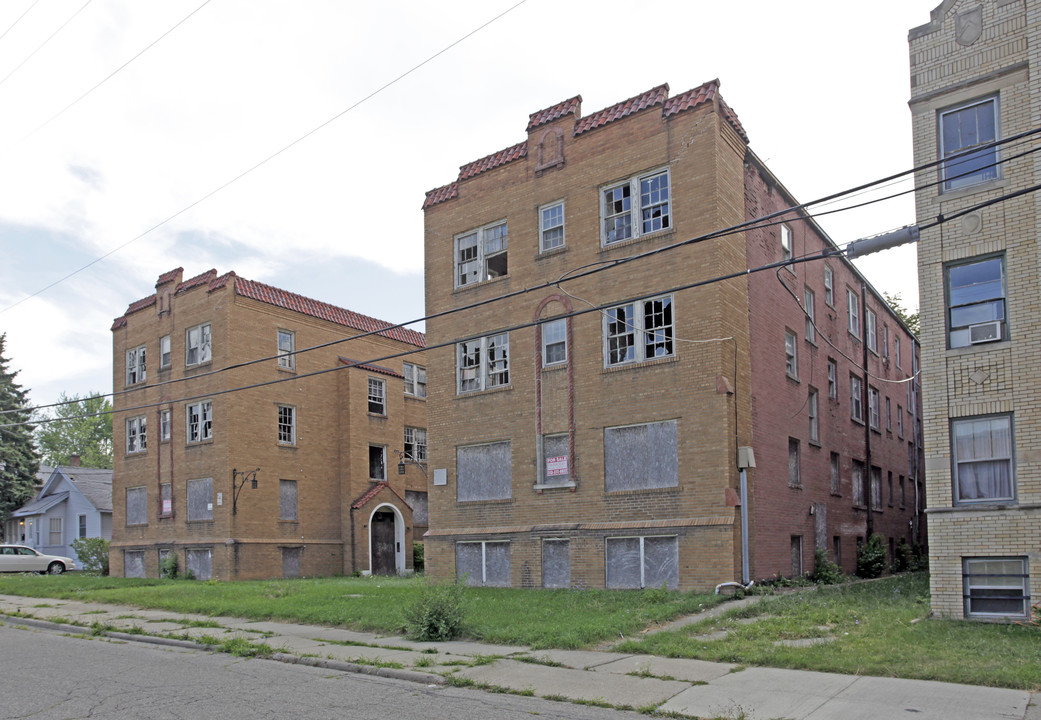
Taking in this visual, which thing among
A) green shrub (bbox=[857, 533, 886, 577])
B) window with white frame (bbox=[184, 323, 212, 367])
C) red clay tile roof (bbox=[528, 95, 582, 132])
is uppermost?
red clay tile roof (bbox=[528, 95, 582, 132])

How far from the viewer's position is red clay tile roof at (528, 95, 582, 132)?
23172mm

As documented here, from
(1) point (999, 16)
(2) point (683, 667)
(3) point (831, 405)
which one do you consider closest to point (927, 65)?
(1) point (999, 16)

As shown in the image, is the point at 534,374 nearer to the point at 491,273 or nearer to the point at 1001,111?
the point at 491,273

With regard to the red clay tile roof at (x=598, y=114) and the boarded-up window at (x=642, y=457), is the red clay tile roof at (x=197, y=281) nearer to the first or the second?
the red clay tile roof at (x=598, y=114)

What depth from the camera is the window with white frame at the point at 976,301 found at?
1507 cm

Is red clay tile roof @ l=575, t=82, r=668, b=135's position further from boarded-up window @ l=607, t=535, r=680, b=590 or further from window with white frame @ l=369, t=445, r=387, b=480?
window with white frame @ l=369, t=445, r=387, b=480

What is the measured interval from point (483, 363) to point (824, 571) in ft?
34.8

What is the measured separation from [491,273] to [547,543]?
758cm

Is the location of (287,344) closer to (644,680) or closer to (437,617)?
(437,617)

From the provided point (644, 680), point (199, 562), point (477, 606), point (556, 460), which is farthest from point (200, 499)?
point (644, 680)

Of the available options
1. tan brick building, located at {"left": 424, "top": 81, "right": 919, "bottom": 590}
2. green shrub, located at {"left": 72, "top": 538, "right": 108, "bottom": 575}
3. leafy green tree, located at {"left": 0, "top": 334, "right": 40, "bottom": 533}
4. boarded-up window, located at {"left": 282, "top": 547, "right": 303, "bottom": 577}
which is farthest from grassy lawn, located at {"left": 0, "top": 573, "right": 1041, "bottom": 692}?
leafy green tree, located at {"left": 0, "top": 334, "right": 40, "bottom": 533}

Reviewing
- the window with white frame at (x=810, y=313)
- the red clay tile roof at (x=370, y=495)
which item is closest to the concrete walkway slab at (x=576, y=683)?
the window with white frame at (x=810, y=313)

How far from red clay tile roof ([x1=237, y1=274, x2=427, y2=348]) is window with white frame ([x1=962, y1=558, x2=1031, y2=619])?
20.1m

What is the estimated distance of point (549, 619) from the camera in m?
15.9
